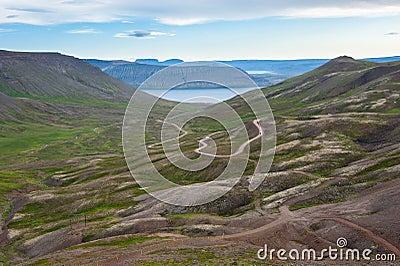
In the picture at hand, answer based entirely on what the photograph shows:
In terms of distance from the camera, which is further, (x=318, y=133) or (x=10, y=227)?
(x=318, y=133)

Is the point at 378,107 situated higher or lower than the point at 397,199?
higher

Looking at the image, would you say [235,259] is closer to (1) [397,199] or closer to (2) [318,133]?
(1) [397,199]

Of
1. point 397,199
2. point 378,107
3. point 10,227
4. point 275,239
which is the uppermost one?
point 378,107

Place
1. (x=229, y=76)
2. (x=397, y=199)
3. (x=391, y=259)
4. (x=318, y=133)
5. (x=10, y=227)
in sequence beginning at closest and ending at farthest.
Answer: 1. (x=229, y=76)
2. (x=391, y=259)
3. (x=397, y=199)
4. (x=10, y=227)
5. (x=318, y=133)

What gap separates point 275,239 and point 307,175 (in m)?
36.9

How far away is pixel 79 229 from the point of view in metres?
86.6

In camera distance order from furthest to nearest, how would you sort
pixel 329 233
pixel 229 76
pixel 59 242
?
pixel 59 242, pixel 329 233, pixel 229 76

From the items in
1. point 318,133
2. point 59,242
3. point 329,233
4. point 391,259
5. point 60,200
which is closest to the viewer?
point 391,259

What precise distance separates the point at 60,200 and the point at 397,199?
9411 centimetres

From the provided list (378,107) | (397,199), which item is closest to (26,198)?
(397,199)

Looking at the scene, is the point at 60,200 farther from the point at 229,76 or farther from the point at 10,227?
the point at 229,76

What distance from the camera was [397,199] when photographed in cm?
6694

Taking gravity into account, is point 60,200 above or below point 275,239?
below

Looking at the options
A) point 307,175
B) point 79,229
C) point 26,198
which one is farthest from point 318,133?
point 26,198
